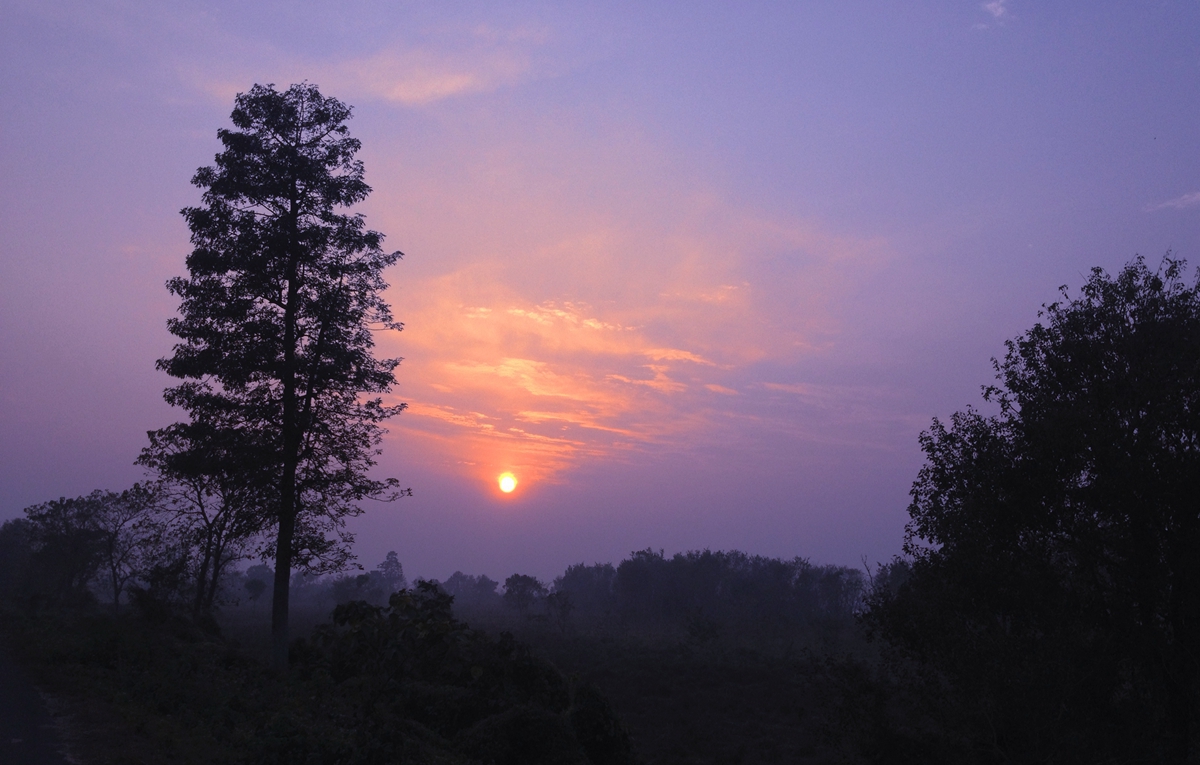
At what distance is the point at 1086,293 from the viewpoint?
16094 mm

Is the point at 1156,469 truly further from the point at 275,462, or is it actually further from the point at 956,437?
the point at 275,462

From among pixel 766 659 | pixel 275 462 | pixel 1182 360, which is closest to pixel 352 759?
pixel 275 462

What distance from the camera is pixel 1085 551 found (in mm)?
14828

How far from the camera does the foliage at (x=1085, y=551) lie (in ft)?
46.4

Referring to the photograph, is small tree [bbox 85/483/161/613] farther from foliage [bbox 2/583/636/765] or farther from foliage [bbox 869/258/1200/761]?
foliage [bbox 869/258/1200/761]

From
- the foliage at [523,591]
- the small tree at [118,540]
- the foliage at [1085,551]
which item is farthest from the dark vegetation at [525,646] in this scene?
the foliage at [523,591]

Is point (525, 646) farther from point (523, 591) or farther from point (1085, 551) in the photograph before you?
point (523, 591)

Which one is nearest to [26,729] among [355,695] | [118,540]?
[355,695]

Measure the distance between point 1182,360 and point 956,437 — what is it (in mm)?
4245

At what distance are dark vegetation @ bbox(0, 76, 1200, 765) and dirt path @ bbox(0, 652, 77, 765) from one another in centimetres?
70

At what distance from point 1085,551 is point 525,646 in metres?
13.8

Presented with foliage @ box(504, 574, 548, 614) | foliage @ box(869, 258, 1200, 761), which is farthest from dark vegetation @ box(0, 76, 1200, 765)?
foliage @ box(504, 574, 548, 614)

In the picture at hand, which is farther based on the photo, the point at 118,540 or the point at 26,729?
the point at 118,540

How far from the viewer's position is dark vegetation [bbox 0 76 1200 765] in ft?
46.2
